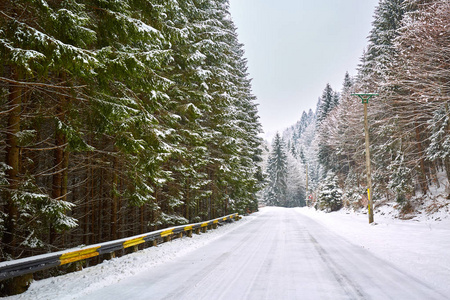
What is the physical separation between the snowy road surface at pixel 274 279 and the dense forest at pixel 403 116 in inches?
294

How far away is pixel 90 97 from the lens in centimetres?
588

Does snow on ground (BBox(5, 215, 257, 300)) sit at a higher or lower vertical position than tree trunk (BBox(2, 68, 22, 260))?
lower

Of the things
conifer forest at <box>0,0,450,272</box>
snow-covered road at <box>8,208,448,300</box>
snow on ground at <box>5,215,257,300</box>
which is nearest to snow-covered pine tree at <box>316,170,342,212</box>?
conifer forest at <box>0,0,450,272</box>

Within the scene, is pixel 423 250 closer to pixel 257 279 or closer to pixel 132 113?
pixel 257 279

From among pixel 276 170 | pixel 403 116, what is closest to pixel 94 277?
pixel 403 116

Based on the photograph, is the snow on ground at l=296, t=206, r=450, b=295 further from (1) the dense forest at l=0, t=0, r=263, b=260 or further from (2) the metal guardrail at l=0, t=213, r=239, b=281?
(2) the metal guardrail at l=0, t=213, r=239, b=281

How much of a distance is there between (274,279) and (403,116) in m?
11.5

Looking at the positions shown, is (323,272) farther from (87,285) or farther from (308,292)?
(87,285)

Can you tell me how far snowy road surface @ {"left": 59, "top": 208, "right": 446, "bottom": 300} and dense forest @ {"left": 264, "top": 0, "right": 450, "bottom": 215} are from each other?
24.5ft

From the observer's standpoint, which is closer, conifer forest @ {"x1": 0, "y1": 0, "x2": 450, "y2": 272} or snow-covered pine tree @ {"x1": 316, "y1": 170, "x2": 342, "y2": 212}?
conifer forest @ {"x1": 0, "y1": 0, "x2": 450, "y2": 272}

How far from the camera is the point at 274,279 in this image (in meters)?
5.82

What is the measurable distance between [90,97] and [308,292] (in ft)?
19.9

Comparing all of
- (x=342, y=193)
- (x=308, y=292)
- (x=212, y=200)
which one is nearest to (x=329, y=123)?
(x=342, y=193)

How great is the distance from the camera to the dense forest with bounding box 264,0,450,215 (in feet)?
35.7
